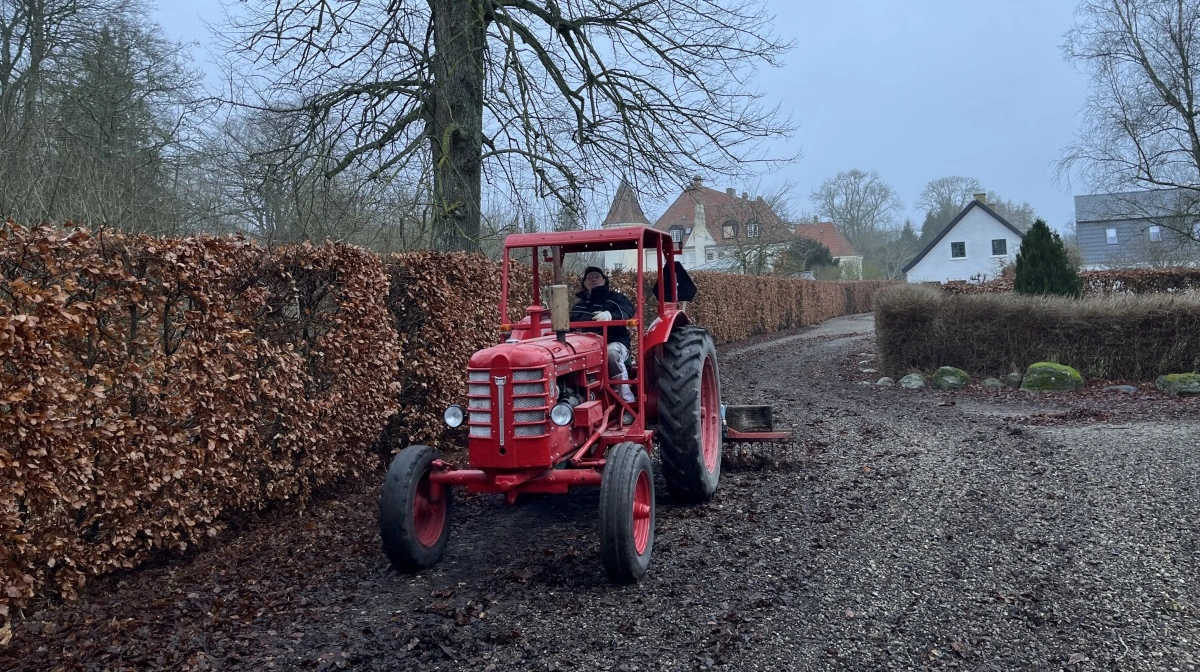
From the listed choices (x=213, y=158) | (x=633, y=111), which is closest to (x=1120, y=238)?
(x=633, y=111)

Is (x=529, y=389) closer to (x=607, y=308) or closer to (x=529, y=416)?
(x=529, y=416)

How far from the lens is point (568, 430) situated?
208 inches

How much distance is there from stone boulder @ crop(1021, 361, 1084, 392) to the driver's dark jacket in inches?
342

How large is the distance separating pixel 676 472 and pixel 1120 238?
4879cm

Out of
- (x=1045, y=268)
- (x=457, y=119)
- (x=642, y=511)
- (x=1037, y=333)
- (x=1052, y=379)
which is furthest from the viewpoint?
(x=1045, y=268)

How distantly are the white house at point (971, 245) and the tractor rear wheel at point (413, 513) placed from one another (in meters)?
47.4

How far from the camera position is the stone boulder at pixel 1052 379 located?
41.1 feet

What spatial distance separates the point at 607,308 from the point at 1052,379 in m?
8.97

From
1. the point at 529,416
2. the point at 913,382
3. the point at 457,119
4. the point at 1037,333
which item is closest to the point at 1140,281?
the point at 1037,333

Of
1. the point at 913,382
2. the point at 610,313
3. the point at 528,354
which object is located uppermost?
the point at 610,313

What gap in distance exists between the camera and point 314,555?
5.56 meters

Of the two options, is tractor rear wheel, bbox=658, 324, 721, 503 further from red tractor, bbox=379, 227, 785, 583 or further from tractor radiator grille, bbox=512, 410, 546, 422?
tractor radiator grille, bbox=512, 410, 546, 422

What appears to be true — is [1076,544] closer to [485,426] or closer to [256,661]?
[485,426]

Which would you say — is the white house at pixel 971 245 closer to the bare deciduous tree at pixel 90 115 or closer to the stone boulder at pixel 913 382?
the stone boulder at pixel 913 382
